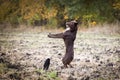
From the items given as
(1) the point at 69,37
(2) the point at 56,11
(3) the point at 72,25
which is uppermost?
(3) the point at 72,25

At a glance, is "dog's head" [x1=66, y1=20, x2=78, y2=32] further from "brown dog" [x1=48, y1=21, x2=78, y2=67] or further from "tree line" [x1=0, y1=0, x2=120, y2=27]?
"tree line" [x1=0, y1=0, x2=120, y2=27]

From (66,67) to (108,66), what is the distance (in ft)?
3.53

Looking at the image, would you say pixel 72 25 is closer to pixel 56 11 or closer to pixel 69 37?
pixel 69 37

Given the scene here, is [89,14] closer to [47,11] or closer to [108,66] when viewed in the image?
Result: [47,11]

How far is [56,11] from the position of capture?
85.6ft

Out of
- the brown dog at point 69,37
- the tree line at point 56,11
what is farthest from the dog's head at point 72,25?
the tree line at point 56,11

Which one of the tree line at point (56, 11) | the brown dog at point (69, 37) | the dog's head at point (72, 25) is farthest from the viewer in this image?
the tree line at point (56, 11)

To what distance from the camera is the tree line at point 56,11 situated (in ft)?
81.6

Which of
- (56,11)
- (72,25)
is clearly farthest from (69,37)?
(56,11)

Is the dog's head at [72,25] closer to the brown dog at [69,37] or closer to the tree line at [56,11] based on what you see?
the brown dog at [69,37]

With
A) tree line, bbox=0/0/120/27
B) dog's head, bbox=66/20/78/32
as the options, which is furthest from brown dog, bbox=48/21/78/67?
tree line, bbox=0/0/120/27

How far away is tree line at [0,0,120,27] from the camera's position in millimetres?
24875

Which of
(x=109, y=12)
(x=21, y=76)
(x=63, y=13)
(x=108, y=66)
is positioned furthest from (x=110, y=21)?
(x=21, y=76)

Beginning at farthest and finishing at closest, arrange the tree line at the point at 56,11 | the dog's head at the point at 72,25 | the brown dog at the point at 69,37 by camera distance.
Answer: the tree line at the point at 56,11, the brown dog at the point at 69,37, the dog's head at the point at 72,25
